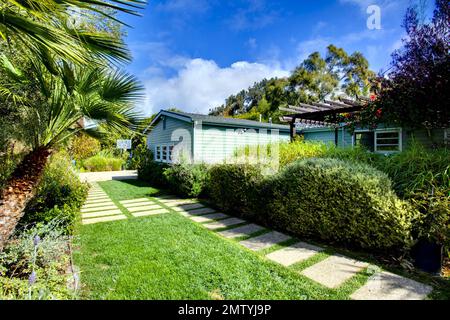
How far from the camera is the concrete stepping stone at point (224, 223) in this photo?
527cm

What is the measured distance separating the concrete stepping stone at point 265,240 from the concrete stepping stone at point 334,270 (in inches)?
39.3

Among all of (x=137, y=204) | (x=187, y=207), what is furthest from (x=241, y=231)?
(x=137, y=204)

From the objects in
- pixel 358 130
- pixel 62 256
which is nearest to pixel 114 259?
pixel 62 256

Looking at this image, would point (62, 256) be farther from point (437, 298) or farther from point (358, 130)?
point (358, 130)

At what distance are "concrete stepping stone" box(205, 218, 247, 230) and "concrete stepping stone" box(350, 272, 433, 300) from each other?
3083mm

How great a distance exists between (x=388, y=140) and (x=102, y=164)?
69.0 feet

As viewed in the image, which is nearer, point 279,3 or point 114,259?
point 114,259

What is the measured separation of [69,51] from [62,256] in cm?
284

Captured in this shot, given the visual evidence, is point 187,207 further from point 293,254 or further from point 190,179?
point 293,254

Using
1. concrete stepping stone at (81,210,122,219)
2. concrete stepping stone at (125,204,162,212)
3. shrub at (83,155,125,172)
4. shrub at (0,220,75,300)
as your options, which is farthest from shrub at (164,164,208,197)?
shrub at (83,155,125,172)

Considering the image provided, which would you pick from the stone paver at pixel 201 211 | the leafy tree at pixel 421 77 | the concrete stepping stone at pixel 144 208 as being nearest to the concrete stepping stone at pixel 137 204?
the concrete stepping stone at pixel 144 208

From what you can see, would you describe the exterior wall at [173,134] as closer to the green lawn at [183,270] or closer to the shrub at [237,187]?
the shrub at [237,187]

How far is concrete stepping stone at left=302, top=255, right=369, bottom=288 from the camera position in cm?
297
